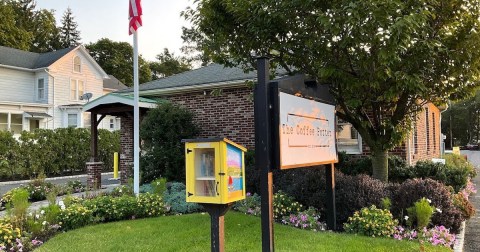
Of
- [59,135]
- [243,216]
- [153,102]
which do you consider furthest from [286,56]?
[59,135]

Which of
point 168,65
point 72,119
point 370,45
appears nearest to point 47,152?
point 72,119

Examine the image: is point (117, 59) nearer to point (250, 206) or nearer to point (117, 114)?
point (117, 114)

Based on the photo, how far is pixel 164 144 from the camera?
1119 centimetres

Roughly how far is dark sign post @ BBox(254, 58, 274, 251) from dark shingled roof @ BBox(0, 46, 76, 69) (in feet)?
86.3

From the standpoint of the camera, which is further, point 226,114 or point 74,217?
point 226,114

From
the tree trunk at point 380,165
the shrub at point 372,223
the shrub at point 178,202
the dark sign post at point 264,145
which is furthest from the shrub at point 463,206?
the dark sign post at point 264,145

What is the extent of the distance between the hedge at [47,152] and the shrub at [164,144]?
26.7ft

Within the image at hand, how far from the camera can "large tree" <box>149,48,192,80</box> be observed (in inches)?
1828

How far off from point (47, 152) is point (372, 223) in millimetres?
17137

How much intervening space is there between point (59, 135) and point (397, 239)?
58.9 feet

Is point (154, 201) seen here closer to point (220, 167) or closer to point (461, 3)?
point (220, 167)

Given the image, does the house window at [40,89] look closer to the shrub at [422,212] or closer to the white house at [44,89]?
the white house at [44,89]

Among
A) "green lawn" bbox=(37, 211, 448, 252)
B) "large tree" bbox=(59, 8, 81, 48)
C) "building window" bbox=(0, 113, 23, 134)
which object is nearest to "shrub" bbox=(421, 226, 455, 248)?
"green lawn" bbox=(37, 211, 448, 252)

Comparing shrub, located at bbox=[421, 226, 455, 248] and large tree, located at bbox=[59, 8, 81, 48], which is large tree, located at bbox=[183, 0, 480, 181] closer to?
shrub, located at bbox=[421, 226, 455, 248]
